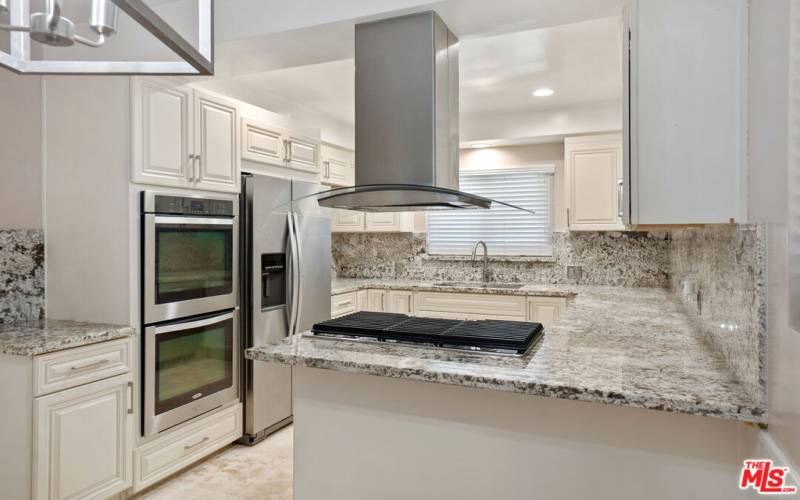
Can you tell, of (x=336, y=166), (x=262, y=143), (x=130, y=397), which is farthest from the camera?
(x=336, y=166)

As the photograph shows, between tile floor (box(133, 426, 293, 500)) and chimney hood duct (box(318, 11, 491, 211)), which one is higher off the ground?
chimney hood duct (box(318, 11, 491, 211))

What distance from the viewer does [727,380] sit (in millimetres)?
1400

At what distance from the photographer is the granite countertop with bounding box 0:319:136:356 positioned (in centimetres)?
215

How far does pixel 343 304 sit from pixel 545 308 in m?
1.73

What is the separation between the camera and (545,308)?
4082 millimetres

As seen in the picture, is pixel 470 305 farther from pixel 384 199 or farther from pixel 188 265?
pixel 384 199

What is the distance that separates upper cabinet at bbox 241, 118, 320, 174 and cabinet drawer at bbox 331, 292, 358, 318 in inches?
43.4

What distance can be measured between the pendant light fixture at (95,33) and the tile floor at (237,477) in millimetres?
2329

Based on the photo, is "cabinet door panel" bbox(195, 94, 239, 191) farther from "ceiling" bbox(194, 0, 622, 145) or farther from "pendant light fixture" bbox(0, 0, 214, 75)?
"pendant light fixture" bbox(0, 0, 214, 75)

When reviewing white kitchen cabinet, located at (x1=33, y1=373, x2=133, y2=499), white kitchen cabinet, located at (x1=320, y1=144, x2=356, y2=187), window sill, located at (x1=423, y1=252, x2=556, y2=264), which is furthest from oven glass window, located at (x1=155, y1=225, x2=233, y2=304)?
window sill, located at (x1=423, y1=252, x2=556, y2=264)

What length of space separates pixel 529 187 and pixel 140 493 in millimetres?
3899

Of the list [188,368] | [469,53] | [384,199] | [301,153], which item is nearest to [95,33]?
[384,199]

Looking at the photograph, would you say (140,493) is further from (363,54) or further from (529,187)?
(529,187)

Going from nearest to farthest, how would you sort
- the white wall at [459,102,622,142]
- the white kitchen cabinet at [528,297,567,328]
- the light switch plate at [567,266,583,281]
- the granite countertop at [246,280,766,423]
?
the granite countertop at [246,280,766,423] < the white kitchen cabinet at [528,297,567,328] < the white wall at [459,102,622,142] < the light switch plate at [567,266,583,281]
